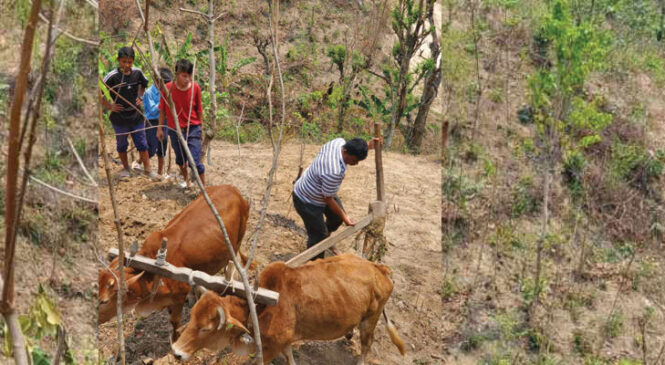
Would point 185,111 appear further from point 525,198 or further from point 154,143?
point 525,198

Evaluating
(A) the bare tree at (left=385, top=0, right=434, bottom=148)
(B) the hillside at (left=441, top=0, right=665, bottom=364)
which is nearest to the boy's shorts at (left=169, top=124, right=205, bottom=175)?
(B) the hillside at (left=441, top=0, right=665, bottom=364)

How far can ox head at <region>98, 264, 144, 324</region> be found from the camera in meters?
3.15

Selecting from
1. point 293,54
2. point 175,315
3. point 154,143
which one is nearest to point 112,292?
point 175,315

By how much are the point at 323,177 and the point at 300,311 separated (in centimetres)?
109

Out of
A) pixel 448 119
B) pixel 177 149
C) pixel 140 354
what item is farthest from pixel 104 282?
pixel 448 119

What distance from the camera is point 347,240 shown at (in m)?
5.39

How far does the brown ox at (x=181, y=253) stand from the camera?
324 cm

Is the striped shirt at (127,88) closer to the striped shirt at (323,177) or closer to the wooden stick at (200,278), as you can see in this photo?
the striped shirt at (323,177)

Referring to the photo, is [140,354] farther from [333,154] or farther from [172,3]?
[172,3]

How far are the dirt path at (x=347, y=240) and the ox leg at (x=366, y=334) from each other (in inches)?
6.6

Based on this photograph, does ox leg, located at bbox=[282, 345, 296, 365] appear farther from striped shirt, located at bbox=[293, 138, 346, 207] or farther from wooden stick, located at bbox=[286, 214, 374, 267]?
striped shirt, located at bbox=[293, 138, 346, 207]

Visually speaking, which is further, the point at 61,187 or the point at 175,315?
the point at 175,315

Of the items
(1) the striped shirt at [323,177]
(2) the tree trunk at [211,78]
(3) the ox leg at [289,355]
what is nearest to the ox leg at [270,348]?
(3) the ox leg at [289,355]

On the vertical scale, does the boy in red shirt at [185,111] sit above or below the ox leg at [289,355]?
above
